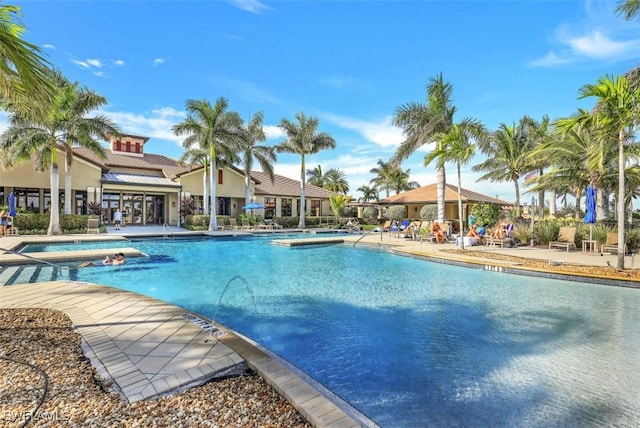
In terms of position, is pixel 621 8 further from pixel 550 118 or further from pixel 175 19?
pixel 550 118

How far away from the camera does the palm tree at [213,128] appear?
23.3m

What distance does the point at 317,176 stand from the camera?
53.8 m

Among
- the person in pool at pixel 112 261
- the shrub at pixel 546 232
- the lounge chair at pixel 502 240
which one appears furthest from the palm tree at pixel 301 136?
the person in pool at pixel 112 261

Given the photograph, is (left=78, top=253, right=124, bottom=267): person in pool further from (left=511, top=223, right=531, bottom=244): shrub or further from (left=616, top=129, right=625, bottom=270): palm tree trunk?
(left=511, top=223, right=531, bottom=244): shrub

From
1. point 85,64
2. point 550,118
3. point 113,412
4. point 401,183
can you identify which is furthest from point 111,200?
point 550,118

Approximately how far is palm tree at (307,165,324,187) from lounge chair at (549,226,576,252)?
40666mm

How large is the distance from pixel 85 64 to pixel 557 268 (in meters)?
23.1

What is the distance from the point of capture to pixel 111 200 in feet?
87.8

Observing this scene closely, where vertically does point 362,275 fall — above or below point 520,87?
below

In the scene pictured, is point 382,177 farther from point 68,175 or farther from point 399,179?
point 68,175

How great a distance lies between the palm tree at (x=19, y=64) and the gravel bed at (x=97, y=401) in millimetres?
2978

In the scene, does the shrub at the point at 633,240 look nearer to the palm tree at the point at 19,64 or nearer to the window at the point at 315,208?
the palm tree at the point at 19,64

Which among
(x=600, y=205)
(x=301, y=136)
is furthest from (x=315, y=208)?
(x=600, y=205)

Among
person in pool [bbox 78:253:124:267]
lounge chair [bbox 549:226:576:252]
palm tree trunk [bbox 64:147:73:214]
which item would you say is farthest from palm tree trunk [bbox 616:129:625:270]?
palm tree trunk [bbox 64:147:73:214]
